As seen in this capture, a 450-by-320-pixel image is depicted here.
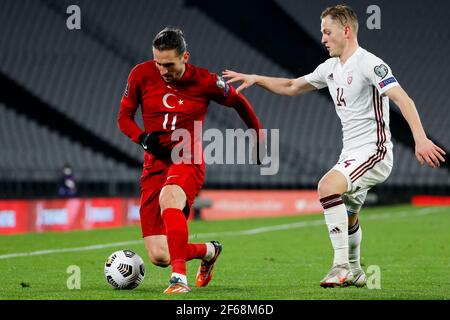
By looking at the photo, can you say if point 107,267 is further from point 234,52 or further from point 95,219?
point 234,52

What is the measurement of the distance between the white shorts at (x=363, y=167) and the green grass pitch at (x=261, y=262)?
2.61 feet

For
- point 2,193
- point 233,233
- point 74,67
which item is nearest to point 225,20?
point 74,67

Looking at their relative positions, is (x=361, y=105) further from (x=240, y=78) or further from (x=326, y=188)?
(x=240, y=78)

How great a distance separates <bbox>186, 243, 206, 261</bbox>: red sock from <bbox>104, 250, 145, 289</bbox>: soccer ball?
0.44m

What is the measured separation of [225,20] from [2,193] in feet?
32.7

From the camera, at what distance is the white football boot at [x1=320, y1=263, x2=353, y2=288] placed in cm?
702

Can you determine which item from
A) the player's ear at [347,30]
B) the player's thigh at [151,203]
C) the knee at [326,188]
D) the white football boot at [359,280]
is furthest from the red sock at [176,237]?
the player's ear at [347,30]

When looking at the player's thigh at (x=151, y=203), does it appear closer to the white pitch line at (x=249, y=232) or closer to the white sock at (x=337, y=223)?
the white pitch line at (x=249, y=232)

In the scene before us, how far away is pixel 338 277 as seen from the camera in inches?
277

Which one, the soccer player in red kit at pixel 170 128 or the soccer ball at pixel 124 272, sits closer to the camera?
the soccer player in red kit at pixel 170 128

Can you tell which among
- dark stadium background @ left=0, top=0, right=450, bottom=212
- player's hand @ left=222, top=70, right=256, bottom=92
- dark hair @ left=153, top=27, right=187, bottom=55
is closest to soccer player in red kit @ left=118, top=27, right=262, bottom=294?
dark hair @ left=153, top=27, right=187, bottom=55

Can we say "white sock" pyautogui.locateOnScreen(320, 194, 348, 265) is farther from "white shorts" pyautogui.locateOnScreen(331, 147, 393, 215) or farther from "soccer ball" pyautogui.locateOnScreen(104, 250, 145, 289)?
"soccer ball" pyautogui.locateOnScreen(104, 250, 145, 289)

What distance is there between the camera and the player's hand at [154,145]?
7.09 metres
